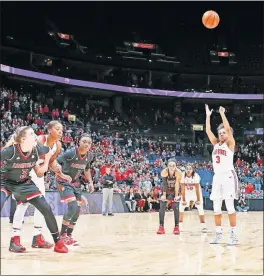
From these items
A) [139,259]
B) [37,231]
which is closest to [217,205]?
[139,259]

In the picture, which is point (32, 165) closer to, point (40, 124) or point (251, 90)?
point (40, 124)

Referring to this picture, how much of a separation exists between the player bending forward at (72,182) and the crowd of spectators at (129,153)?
1045 cm

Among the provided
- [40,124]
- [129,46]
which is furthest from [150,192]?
[129,46]

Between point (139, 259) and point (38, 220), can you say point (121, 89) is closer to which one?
point (38, 220)

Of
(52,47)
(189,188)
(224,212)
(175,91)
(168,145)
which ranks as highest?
(52,47)

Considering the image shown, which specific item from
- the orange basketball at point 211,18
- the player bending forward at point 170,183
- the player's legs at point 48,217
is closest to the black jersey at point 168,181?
the player bending forward at point 170,183

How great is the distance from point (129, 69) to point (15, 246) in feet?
107

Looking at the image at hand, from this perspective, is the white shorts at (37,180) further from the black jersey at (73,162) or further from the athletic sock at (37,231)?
the athletic sock at (37,231)

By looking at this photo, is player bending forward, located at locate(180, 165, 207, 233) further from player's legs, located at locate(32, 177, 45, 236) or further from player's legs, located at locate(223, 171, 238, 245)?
player's legs, located at locate(32, 177, 45, 236)

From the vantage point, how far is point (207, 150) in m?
35.4

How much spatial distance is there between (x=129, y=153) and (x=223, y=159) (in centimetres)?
2105

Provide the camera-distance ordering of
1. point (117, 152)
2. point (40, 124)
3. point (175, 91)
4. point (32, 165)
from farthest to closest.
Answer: point (175, 91) → point (117, 152) → point (40, 124) → point (32, 165)

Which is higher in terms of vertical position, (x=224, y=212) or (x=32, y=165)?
(x=32, y=165)

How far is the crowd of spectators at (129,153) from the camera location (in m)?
23.0
